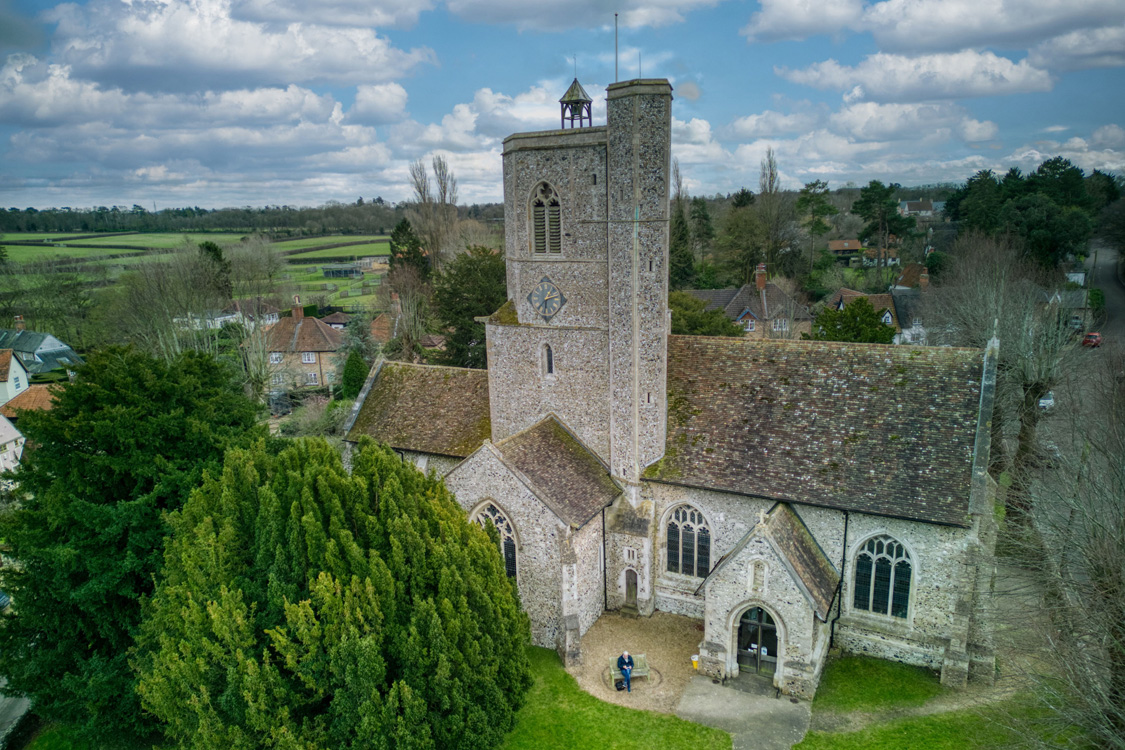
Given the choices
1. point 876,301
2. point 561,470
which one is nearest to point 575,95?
point 561,470

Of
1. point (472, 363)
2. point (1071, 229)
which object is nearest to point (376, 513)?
point (472, 363)

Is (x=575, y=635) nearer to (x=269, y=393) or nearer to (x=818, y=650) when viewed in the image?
(x=818, y=650)

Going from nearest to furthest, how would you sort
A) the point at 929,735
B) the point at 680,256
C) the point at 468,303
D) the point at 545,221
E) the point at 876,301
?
the point at 929,735
the point at 545,221
the point at 468,303
the point at 876,301
the point at 680,256

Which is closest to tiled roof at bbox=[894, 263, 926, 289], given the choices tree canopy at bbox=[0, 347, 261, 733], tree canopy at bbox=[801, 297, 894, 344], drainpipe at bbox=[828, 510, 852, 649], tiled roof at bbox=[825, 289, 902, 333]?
tiled roof at bbox=[825, 289, 902, 333]

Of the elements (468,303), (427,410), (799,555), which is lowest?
(799,555)

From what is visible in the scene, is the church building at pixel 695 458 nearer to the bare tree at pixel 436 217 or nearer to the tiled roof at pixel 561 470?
the tiled roof at pixel 561 470

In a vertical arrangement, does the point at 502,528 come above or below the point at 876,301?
below

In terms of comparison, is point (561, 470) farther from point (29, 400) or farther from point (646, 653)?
point (29, 400)
